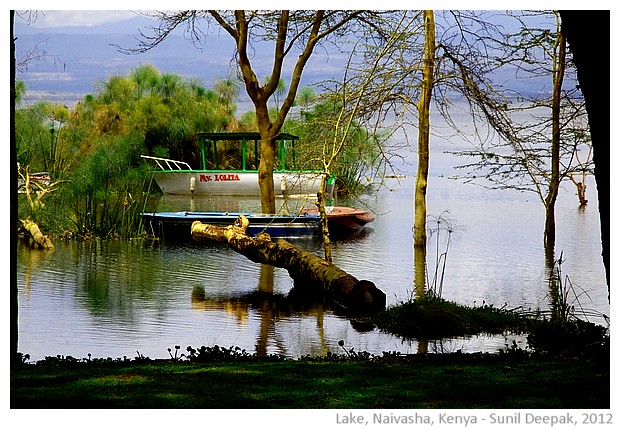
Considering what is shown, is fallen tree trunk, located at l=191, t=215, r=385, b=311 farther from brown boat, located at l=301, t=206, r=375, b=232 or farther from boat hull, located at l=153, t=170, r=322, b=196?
boat hull, located at l=153, t=170, r=322, b=196

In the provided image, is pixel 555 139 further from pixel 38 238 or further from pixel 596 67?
pixel 596 67

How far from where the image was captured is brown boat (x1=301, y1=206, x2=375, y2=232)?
1334 cm

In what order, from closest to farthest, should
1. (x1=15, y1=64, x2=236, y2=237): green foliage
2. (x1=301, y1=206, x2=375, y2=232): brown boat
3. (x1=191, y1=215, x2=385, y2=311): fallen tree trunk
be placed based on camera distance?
(x1=191, y1=215, x2=385, y2=311): fallen tree trunk
(x1=15, y1=64, x2=236, y2=237): green foliage
(x1=301, y1=206, x2=375, y2=232): brown boat

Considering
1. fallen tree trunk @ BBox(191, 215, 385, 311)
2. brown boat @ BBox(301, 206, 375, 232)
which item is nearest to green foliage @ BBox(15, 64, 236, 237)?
fallen tree trunk @ BBox(191, 215, 385, 311)

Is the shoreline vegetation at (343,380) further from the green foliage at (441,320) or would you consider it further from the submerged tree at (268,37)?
the submerged tree at (268,37)

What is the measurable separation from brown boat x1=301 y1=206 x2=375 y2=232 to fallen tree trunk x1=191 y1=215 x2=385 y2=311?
249 cm

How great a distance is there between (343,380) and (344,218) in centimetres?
886

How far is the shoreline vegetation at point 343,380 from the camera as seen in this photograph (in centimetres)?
412

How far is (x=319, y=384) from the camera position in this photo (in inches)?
179

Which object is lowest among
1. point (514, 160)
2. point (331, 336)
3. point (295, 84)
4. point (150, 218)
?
point (331, 336)

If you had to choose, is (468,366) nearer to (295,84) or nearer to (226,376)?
(226,376)
